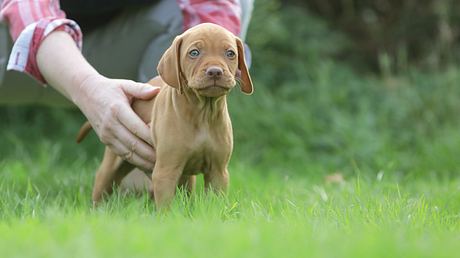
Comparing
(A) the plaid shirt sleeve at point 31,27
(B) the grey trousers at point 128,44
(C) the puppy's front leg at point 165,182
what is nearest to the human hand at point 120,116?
(C) the puppy's front leg at point 165,182

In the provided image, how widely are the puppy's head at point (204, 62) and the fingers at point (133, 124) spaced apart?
289 mm

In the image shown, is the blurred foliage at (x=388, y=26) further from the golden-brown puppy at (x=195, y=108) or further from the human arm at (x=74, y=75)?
the golden-brown puppy at (x=195, y=108)

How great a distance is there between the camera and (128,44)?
3881 millimetres

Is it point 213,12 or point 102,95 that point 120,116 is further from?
point 213,12

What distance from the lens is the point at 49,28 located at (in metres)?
3.22

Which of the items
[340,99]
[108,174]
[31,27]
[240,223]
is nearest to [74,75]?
[31,27]

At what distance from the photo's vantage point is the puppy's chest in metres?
2.83

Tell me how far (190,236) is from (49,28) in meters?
1.42

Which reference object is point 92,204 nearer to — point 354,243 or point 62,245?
point 62,245

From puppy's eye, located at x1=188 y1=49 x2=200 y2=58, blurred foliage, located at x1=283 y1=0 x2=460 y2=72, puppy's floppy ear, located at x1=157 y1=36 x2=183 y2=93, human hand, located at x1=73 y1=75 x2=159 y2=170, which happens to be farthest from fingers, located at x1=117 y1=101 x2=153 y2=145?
blurred foliage, located at x1=283 y1=0 x2=460 y2=72

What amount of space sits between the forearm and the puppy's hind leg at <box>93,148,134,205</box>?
0.27 meters

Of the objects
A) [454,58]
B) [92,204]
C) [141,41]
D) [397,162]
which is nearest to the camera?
[92,204]

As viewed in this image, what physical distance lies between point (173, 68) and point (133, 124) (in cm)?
35

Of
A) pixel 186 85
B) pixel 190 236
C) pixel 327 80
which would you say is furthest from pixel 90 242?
pixel 327 80
